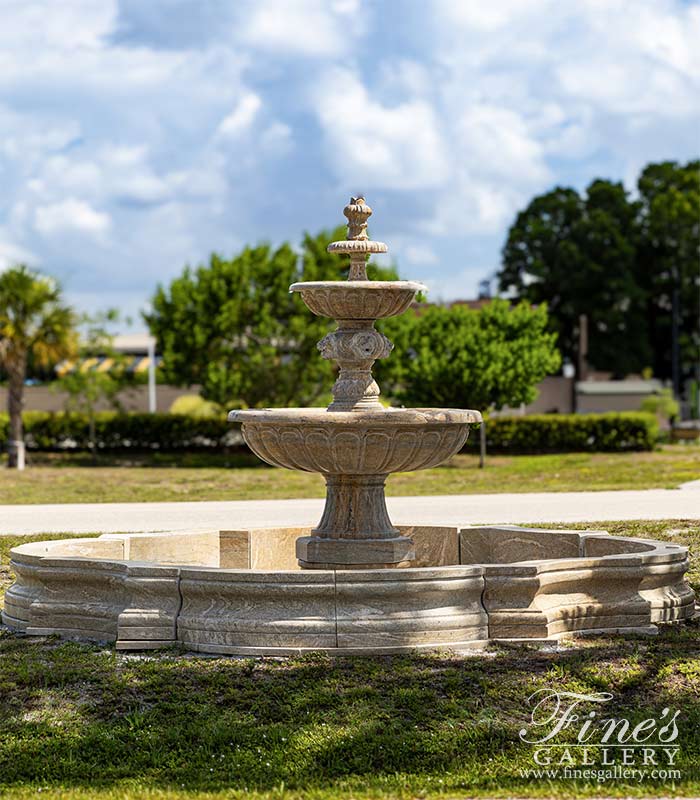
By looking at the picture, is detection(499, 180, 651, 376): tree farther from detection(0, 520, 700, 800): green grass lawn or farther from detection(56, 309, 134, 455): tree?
detection(0, 520, 700, 800): green grass lawn

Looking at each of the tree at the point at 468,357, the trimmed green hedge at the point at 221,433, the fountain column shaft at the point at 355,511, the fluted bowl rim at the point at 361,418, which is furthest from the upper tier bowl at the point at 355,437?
the trimmed green hedge at the point at 221,433

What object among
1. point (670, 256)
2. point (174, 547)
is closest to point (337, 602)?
point (174, 547)

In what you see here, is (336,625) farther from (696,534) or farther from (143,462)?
(143,462)

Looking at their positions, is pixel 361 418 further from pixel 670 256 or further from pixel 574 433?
pixel 670 256

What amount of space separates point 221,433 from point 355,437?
24.2m

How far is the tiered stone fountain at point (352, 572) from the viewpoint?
7859 millimetres

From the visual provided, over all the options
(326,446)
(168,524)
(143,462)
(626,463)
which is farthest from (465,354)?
(326,446)

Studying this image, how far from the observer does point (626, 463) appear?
2698 centimetres

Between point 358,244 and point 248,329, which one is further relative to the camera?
Answer: point 248,329

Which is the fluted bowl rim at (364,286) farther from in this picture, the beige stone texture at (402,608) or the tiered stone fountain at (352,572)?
the beige stone texture at (402,608)

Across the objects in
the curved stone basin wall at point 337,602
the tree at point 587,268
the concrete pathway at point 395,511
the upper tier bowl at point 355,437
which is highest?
the tree at point 587,268

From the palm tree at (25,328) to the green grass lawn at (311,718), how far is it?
21465 millimetres

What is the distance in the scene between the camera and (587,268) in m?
50.6

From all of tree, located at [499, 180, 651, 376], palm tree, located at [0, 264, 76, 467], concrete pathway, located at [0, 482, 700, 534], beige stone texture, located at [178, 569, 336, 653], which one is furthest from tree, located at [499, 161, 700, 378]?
beige stone texture, located at [178, 569, 336, 653]
